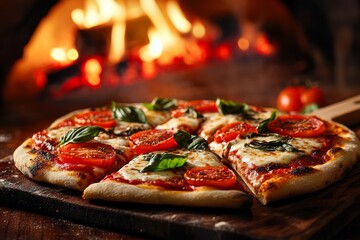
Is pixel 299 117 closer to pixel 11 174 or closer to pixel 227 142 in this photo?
pixel 227 142

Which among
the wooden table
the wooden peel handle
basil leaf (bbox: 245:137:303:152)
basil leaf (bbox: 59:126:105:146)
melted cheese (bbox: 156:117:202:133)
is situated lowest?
the wooden table

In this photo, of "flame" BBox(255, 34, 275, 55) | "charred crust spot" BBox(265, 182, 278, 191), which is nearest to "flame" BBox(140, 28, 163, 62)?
"flame" BBox(255, 34, 275, 55)

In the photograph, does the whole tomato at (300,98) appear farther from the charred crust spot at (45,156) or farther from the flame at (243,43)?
the flame at (243,43)

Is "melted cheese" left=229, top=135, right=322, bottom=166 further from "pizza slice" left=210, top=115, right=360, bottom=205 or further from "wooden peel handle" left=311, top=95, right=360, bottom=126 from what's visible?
"wooden peel handle" left=311, top=95, right=360, bottom=126

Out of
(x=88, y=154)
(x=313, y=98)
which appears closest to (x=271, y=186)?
(x=88, y=154)

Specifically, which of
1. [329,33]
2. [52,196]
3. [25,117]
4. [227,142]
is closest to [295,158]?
[227,142]

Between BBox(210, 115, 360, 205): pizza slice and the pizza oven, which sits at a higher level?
BBox(210, 115, 360, 205): pizza slice

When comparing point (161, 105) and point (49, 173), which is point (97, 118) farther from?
point (49, 173)
